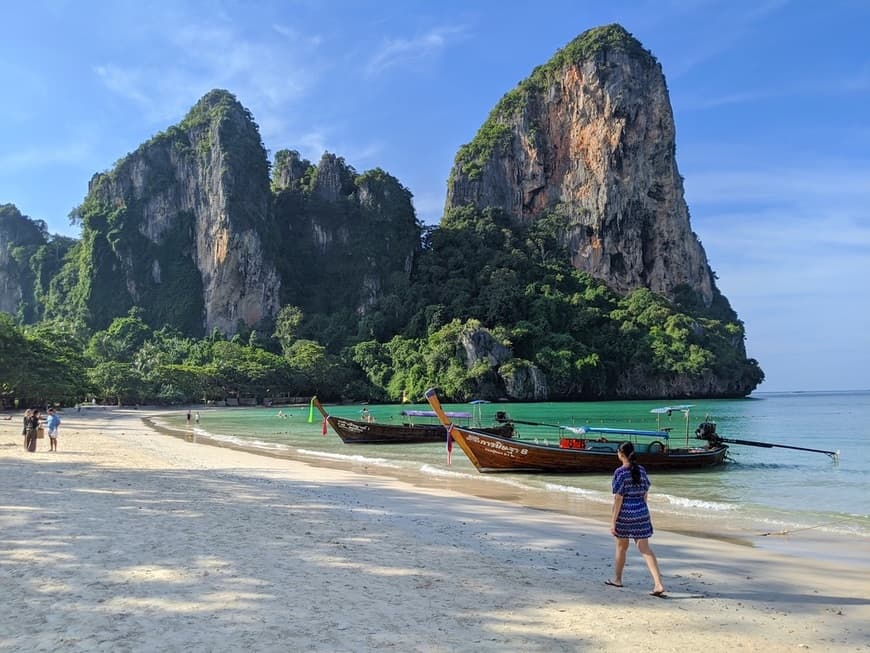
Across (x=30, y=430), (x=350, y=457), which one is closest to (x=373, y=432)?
(x=350, y=457)

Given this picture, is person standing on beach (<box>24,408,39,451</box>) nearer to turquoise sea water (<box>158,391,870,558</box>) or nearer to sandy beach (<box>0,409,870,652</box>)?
turquoise sea water (<box>158,391,870,558</box>)

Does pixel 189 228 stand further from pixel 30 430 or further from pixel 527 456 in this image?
pixel 527 456

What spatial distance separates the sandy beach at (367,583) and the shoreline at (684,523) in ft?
1.80

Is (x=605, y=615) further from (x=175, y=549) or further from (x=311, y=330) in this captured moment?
(x=311, y=330)

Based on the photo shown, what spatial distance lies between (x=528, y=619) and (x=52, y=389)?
46031 mm

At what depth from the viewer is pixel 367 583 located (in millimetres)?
6031

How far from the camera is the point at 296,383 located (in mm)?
77375

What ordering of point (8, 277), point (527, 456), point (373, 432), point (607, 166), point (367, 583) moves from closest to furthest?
point (367, 583)
point (527, 456)
point (373, 432)
point (607, 166)
point (8, 277)

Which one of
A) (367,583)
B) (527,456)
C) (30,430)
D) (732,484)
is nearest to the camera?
(367,583)

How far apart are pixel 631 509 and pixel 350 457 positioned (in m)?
16.9

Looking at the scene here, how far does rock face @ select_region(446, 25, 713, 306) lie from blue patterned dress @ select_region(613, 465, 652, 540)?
4002 inches

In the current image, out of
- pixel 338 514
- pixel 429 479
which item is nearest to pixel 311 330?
pixel 429 479

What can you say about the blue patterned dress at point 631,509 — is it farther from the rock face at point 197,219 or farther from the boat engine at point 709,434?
the rock face at point 197,219

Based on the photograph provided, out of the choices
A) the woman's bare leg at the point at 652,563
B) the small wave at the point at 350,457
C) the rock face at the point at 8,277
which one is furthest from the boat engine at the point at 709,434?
the rock face at the point at 8,277
